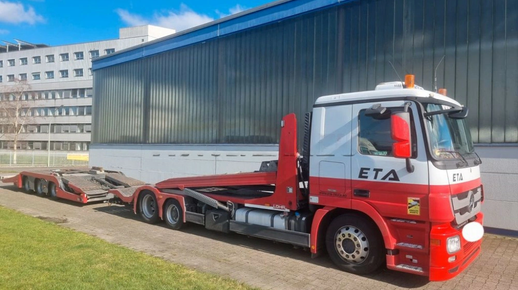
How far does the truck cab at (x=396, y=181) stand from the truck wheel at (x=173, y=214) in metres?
3.54

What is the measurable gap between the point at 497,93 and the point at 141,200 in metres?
8.53

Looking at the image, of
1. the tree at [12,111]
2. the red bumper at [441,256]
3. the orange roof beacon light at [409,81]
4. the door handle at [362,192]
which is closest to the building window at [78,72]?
the tree at [12,111]

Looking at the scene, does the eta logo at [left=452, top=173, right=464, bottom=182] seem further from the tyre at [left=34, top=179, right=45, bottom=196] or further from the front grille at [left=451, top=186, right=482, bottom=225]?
the tyre at [left=34, top=179, right=45, bottom=196]

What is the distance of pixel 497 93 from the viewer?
8039 millimetres

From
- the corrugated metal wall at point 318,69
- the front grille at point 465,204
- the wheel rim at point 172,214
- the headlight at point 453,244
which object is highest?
the corrugated metal wall at point 318,69

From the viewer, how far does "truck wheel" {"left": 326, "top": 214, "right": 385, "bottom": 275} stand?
5.25 m

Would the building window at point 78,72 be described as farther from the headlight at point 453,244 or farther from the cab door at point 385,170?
the headlight at point 453,244

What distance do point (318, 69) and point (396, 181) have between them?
21.7 ft

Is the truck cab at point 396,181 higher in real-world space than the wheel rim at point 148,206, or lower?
higher

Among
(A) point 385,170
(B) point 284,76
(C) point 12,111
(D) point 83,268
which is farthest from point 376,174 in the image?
(C) point 12,111

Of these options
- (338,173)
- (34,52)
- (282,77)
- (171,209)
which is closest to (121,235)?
(171,209)

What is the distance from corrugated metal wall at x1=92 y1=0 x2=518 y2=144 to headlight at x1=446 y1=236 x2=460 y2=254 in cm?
436

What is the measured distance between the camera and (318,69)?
11.0 meters

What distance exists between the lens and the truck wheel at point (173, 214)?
8258 mm
